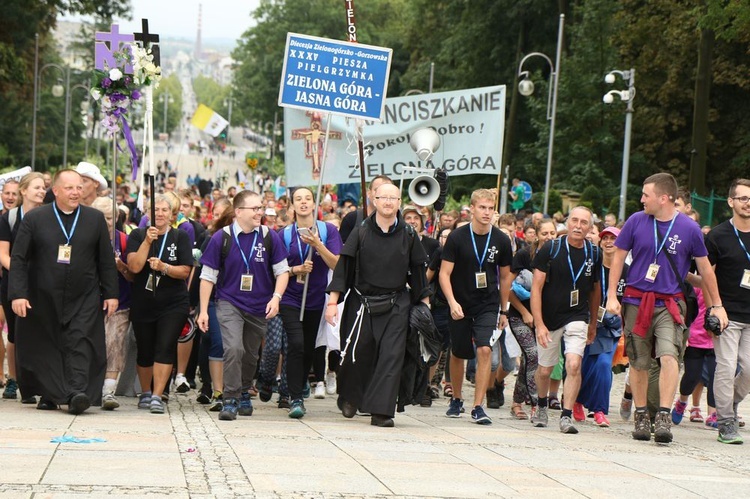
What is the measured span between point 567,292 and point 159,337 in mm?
3378

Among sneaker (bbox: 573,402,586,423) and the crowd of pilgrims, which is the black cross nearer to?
the crowd of pilgrims

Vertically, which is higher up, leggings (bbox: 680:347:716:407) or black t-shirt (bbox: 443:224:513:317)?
black t-shirt (bbox: 443:224:513:317)

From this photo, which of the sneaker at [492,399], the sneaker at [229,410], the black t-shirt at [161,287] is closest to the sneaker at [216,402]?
the sneaker at [229,410]

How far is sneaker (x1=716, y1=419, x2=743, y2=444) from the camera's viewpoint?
10359mm

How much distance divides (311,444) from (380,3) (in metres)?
88.9

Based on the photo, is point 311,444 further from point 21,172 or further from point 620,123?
point 620,123

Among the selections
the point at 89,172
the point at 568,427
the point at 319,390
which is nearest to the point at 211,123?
the point at 319,390

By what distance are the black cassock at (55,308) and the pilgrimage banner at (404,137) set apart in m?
5.07

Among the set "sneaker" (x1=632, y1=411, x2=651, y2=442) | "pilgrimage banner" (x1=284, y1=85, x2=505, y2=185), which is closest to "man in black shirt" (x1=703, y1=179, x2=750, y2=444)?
"sneaker" (x1=632, y1=411, x2=651, y2=442)

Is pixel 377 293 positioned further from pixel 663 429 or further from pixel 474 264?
pixel 663 429

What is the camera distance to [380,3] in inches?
3762

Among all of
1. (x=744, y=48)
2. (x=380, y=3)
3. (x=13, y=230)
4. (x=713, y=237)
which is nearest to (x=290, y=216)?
(x=13, y=230)

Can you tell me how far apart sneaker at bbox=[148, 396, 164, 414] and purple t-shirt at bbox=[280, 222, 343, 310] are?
147 centimetres

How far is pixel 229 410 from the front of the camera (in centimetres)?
1037
